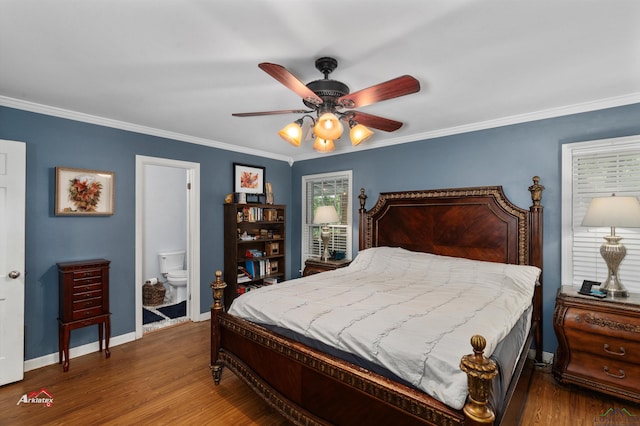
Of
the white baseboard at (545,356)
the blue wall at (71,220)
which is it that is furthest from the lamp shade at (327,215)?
the white baseboard at (545,356)

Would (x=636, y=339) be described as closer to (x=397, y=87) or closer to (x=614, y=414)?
(x=614, y=414)

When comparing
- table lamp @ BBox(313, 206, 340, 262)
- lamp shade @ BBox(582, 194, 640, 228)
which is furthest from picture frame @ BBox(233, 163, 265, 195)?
lamp shade @ BBox(582, 194, 640, 228)

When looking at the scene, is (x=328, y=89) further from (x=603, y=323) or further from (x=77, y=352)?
(x=77, y=352)

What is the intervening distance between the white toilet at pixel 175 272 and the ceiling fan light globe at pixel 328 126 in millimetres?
3930

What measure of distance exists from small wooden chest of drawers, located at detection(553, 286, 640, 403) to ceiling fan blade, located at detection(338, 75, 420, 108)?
2.23m

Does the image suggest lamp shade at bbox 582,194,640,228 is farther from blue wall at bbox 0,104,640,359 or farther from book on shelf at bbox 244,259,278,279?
book on shelf at bbox 244,259,278,279

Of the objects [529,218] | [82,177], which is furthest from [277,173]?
[529,218]

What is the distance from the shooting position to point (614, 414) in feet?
7.47

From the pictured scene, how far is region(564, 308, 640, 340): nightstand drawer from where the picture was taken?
229cm

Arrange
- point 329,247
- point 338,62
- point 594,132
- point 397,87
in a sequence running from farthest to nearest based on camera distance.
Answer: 1. point 329,247
2. point 594,132
3. point 338,62
4. point 397,87

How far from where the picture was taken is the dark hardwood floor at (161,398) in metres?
2.21

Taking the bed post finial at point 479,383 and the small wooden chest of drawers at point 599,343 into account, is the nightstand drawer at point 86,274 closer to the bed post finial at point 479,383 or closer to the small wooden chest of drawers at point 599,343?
the bed post finial at point 479,383

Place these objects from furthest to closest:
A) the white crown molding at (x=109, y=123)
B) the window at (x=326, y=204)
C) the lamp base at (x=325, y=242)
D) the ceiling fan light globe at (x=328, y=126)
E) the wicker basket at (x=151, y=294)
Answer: the wicker basket at (x=151, y=294) → the window at (x=326, y=204) → the lamp base at (x=325, y=242) → the white crown molding at (x=109, y=123) → the ceiling fan light globe at (x=328, y=126)

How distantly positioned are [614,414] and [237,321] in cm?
288
